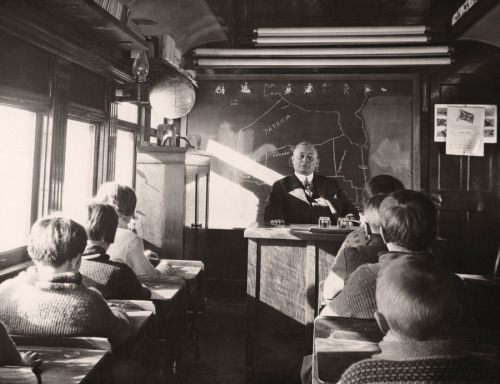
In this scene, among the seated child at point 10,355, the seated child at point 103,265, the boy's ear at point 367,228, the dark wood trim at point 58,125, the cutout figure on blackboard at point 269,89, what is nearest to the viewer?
the seated child at point 10,355

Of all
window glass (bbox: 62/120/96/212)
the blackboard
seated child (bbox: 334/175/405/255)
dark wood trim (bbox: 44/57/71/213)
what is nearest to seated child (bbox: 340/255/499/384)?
seated child (bbox: 334/175/405/255)

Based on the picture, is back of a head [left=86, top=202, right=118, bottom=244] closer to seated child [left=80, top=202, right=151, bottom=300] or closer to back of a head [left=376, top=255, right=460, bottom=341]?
seated child [left=80, top=202, right=151, bottom=300]

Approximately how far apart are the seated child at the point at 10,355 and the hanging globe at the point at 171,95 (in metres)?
3.30

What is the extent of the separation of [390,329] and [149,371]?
1.54 metres

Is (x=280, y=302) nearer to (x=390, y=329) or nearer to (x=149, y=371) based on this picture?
(x=149, y=371)

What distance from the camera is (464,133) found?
5715 mm

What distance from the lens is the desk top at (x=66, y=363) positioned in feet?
4.99

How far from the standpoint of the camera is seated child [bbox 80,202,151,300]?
92.9 inches

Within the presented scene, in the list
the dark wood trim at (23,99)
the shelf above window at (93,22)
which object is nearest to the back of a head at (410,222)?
the shelf above window at (93,22)

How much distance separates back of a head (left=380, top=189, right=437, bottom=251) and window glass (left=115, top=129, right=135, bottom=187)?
3190mm

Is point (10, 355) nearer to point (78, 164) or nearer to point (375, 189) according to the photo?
point (375, 189)

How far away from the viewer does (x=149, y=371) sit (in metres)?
2.47

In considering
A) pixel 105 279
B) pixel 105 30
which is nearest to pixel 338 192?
pixel 105 30

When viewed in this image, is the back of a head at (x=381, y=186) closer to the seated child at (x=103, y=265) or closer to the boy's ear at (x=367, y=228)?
the boy's ear at (x=367, y=228)
